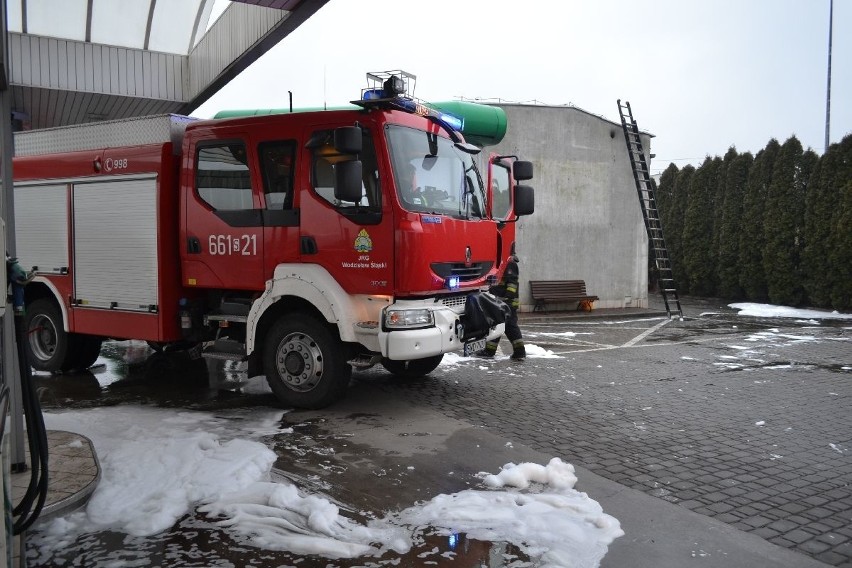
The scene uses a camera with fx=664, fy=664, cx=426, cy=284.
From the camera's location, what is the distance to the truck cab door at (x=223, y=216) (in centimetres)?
675

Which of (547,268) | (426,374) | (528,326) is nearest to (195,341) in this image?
(426,374)

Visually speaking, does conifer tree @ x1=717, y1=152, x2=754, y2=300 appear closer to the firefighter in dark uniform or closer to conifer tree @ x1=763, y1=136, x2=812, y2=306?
conifer tree @ x1=763, y1=136, x2=812, y2=306

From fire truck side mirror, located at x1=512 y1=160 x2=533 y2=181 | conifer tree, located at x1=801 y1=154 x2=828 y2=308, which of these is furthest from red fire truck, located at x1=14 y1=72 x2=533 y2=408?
conifer tree, located at x1=801 y1=154 x2=828 y2=308

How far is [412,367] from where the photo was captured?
8.37m

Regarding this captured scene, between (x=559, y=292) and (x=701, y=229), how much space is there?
8.25 metres

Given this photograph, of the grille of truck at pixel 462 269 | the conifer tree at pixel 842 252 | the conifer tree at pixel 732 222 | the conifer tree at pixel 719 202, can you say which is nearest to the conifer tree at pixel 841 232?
the conifer tree at pixel 842 252

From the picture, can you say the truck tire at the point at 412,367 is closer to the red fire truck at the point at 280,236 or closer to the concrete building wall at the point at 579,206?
the red fire truck at the point at 280,236

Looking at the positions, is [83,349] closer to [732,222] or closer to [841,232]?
[841,232]

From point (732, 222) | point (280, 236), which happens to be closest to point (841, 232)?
point (732, 222)

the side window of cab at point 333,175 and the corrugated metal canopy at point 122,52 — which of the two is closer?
the side window of cab at point 333,175

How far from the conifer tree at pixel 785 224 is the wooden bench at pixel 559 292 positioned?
6039 millimetres

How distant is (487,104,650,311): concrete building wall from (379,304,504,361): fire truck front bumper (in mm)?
9150

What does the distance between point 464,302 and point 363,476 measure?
8.72 feet

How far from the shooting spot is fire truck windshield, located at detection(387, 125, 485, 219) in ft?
20.6
